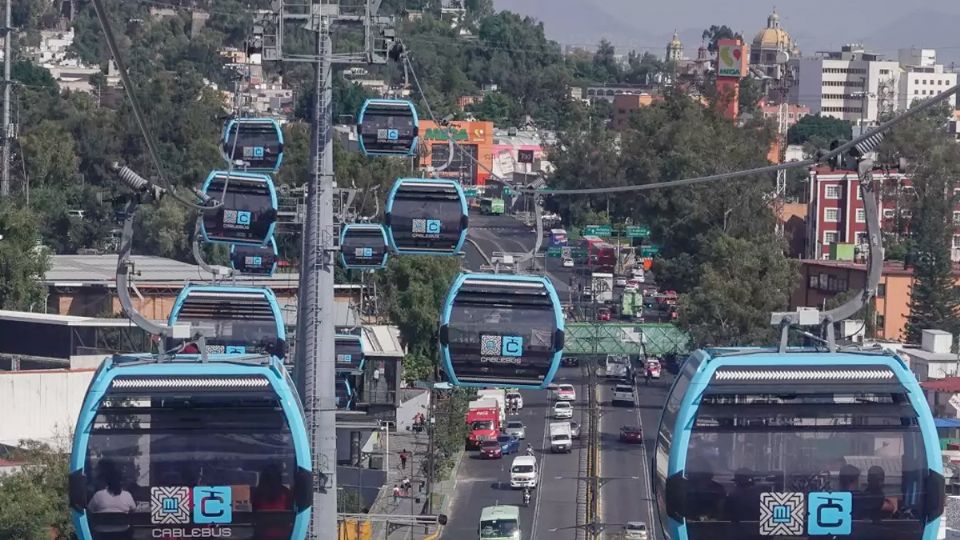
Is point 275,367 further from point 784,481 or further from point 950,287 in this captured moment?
point 950,287

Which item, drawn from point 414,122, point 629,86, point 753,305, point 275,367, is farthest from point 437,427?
point 629,86

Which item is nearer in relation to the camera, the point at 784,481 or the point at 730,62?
the point at 784,481

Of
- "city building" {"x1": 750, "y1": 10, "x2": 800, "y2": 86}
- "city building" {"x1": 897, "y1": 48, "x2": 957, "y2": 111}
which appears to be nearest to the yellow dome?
"city building" {"x1": 750, "y1": 10, "x2": 800, "y2": 86}

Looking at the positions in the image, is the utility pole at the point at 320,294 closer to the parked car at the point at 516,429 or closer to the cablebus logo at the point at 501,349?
the cablebus logo at the point at 501,349

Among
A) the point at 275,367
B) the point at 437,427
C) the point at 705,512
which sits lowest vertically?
the point at 437,427

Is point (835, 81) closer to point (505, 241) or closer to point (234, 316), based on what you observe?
point (505, 241)

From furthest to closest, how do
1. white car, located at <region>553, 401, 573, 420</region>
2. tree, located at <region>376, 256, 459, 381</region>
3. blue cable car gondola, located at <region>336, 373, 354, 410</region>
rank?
tree, located at <region>376, 256, 459, 381</region>
white car, located at <region>553, 401, 573, 420</region>
blue cable car gondola, located at <region>336, 373, 354, 410</region>

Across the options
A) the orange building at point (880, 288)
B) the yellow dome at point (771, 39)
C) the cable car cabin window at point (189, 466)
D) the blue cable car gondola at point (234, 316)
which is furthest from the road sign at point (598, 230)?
the yellow dome at point (771, 39)

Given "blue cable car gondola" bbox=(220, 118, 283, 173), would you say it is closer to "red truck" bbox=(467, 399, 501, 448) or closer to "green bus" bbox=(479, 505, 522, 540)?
"green bus" bbox=(479, 505, 522, 540)
